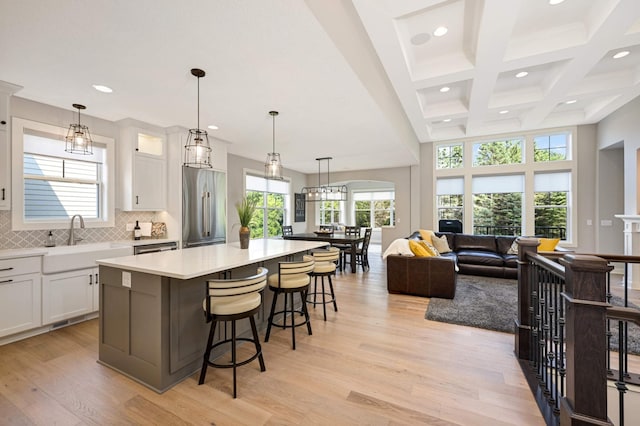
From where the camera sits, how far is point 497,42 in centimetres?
315

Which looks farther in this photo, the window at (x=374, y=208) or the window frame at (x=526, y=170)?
the window at (x=374, y=208)

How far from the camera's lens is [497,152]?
7.11 metres

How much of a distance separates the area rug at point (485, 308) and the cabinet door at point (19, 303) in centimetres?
457

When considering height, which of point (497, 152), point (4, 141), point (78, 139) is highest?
point (497, 152)

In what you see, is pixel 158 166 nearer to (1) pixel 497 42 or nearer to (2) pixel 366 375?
(2) pixel 366 375

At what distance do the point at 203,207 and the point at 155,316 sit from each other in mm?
3060

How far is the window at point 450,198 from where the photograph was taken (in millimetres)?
7508

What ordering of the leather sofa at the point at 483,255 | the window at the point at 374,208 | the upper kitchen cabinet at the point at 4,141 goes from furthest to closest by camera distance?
the window at the point at 374,208
the leather sofa at the point at 483,255
the upper kitchen cabinet at the point at 4,141

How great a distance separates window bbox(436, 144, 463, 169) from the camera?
7.54m

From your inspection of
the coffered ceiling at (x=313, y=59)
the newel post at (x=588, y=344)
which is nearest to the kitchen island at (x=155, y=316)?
the coffered ceiling at (x=313, y=59)

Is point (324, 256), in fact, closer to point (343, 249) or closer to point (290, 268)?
point (290, 268)

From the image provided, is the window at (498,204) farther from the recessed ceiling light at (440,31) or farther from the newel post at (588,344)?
the newel post at (588,344)

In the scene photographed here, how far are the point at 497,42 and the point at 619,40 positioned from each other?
1521 mm

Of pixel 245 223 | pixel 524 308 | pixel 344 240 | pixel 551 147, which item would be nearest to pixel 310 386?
pixel 245 223
